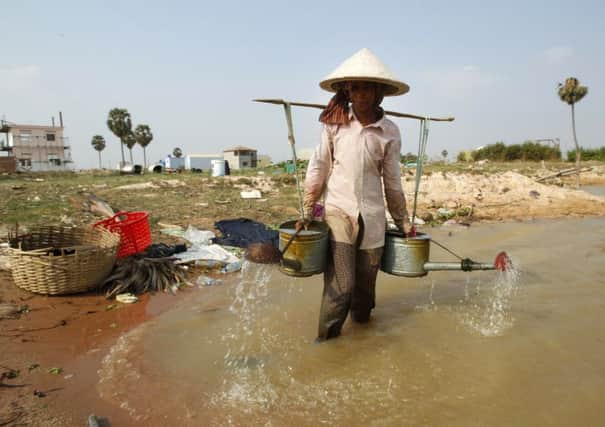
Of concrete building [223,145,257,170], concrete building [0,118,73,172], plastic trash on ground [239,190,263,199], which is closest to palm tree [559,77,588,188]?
plastic trash on ground [239,190,263,199]

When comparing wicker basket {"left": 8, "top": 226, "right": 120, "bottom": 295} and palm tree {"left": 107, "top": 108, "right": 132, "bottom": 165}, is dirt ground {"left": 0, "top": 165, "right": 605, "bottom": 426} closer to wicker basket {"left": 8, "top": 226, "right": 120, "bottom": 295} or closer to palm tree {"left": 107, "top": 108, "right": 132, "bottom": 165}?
wicker basket {"left": 8, "top": 226, "right": 120, "bottom": 295}

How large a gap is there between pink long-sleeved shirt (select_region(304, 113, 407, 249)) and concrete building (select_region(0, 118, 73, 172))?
44745 mm

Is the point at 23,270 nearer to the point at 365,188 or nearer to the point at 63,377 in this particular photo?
the point at 63,377

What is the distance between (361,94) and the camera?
103 inches

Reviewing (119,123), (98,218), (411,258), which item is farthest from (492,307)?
(119,123)

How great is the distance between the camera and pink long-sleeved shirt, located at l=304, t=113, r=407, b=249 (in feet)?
8.60

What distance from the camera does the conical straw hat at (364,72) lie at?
246cm

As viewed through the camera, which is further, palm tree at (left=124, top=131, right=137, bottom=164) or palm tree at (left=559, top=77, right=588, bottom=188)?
palm tree at (left=124, top=131, right=137, bottom=164)

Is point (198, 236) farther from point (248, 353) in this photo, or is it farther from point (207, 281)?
point (248, 353)

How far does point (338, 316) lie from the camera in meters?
2.74

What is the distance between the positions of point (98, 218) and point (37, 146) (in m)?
45.7

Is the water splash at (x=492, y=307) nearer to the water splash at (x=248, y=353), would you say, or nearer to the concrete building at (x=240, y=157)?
the water splash at (x=248, y=353)

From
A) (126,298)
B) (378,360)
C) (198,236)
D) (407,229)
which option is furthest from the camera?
(198,236)

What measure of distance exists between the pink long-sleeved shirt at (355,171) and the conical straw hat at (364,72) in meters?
0.25
